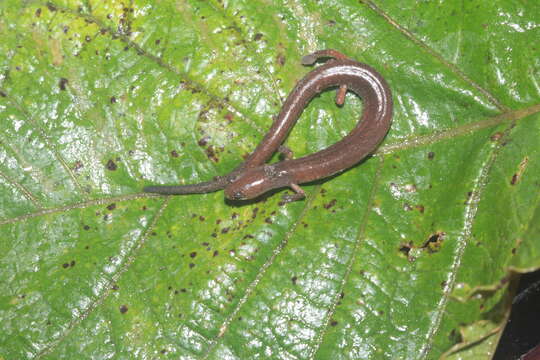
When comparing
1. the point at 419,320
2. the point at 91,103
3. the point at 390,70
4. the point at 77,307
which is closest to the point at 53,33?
Answer: the point at 91,103

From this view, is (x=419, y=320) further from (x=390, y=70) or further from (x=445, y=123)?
(x=390, y=70)

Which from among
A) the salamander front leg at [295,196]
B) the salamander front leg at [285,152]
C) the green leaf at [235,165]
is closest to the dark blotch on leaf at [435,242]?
the green leaf at [235,165]

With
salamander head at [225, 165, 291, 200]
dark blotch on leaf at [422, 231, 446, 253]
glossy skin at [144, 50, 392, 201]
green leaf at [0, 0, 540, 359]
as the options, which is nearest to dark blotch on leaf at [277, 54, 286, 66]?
green leaf at [0, 0, 540, 359]

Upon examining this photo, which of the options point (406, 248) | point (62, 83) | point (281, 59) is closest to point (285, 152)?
point (281, 59)

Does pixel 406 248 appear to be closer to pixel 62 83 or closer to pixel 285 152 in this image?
pixel 285 152

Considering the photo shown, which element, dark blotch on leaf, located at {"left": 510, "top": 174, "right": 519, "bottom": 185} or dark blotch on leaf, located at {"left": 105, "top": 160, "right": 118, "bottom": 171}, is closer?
dark blotch on leaf, located at {"left": 510, "top": 174, "right": 519, "bottom": 185}

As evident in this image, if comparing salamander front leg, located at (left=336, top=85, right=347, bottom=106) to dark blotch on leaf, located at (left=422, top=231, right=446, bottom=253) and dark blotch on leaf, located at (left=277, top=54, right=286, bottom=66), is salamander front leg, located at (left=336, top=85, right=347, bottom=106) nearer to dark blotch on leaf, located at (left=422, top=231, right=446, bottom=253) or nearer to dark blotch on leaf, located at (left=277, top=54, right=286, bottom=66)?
dark blotch on leaf, located at (left=277, top=54, right=286, bottom=66)
